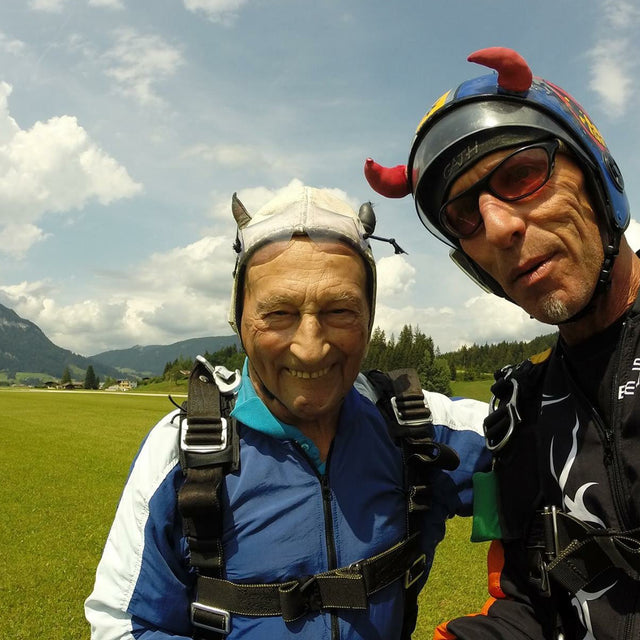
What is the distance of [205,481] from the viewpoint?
2430mm

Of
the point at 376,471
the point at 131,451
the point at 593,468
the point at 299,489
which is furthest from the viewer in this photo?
the point at 131,451

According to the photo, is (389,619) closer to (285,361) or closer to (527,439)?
(527,439)

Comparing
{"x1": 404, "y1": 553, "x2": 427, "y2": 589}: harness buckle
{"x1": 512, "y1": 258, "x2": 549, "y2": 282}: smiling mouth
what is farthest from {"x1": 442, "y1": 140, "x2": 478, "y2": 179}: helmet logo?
{"x1": 404, "y1": 553, "x2": 427, "y2": 589}: harness buckle

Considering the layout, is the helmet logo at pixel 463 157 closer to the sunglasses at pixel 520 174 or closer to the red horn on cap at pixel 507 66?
the sunglasses at pixel 520 174

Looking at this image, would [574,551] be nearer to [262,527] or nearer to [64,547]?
[262,527]

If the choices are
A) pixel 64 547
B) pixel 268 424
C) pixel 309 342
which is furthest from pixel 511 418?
pixel 64 547

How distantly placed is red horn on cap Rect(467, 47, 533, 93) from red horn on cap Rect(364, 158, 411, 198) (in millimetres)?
735

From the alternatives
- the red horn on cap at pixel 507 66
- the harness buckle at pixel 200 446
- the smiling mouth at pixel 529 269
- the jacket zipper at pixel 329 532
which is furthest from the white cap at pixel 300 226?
the red horn on cap at pixel 507 66

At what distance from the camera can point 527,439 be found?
2.82m

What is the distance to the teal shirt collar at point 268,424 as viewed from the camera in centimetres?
264

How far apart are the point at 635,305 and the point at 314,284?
1551 millimetres

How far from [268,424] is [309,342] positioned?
496mm

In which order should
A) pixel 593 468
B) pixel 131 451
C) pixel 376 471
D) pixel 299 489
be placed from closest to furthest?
pixel 593 468 < pixel 299 489 < pixel 376 471 < pixel 131 451

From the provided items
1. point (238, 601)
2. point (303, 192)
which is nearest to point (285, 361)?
point (303, 192)
